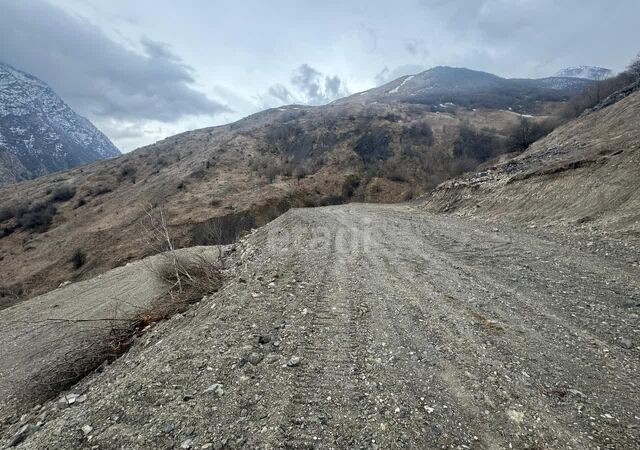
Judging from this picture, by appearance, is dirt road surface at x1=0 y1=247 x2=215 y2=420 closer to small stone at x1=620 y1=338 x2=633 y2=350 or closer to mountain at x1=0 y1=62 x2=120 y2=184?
small stone at x1=620 y1=338 x2=633 y2=350

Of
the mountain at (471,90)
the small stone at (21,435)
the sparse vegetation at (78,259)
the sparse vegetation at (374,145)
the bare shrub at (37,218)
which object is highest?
the mountain at (471,90)

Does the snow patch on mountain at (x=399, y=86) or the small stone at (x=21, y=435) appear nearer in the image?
the small stone at (x=21, y=435)

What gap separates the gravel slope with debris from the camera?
3.03 metres

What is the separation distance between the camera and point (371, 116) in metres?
49.1

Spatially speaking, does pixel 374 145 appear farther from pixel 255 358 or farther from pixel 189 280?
pixel 255 358

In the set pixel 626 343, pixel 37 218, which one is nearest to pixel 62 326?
pixel 626 343

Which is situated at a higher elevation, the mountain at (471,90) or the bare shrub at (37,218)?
the mountain at (471,90)

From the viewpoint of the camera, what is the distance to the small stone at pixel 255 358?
4148mm

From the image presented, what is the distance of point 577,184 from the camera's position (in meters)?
11.3

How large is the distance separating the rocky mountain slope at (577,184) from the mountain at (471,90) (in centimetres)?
4694

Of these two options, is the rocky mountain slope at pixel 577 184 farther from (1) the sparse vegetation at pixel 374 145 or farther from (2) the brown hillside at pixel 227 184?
(1) the sparse vegetation at pixel 374 145

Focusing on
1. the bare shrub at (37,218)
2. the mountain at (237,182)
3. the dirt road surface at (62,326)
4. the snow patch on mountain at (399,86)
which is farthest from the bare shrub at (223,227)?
the snow patch on mountain at (399,86)

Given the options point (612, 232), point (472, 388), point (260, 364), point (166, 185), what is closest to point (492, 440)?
point (472, 388)

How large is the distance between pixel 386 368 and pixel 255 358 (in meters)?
1.62
